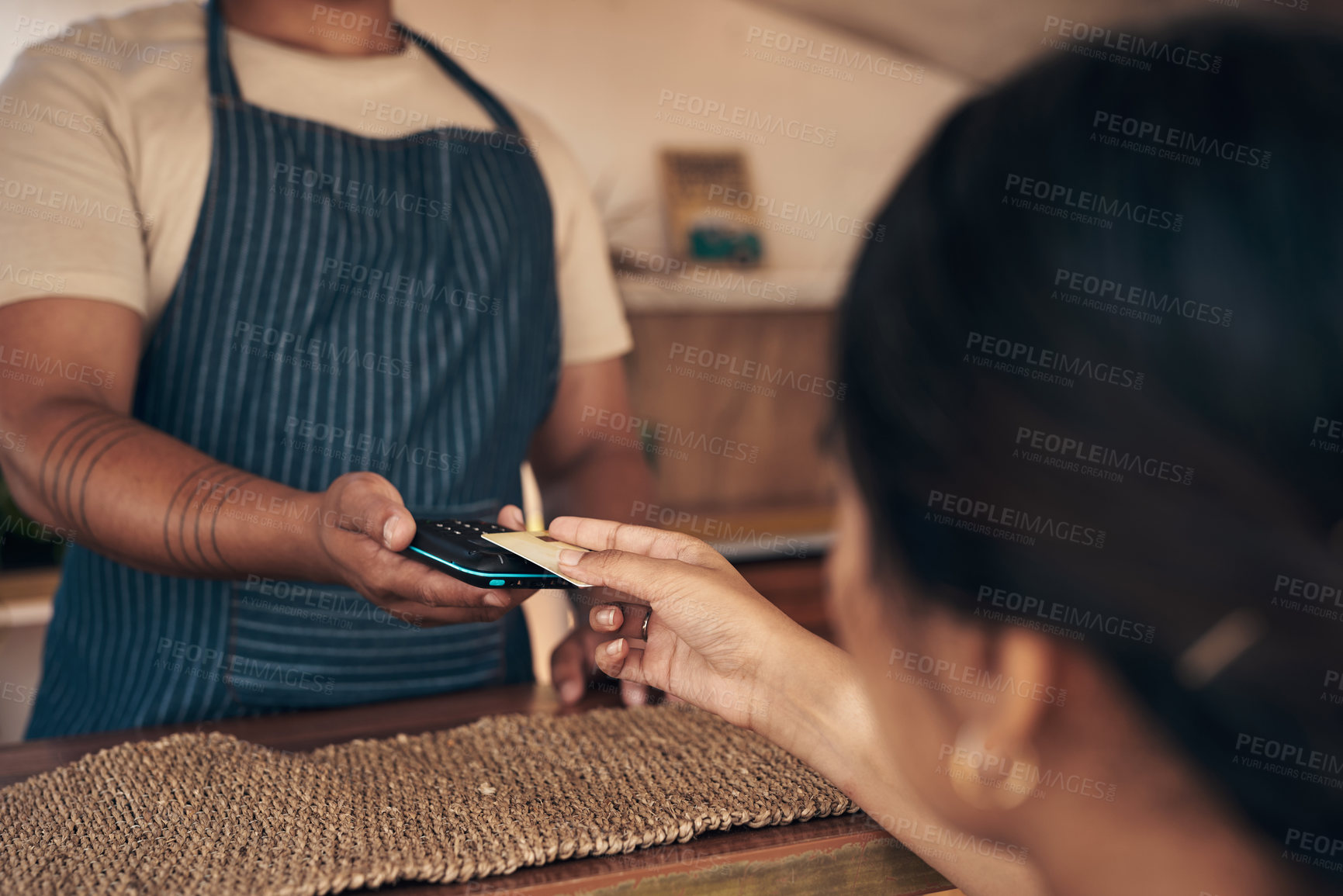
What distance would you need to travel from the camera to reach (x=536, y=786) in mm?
766

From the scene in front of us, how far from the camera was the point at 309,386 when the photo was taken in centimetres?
112

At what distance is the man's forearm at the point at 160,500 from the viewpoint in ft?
3.00

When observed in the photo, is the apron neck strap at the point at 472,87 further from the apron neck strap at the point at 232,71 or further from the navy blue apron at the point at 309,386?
the navy blue apron at the point at 309,386

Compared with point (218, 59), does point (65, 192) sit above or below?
below

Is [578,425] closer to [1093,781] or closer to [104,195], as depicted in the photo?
[104,195]

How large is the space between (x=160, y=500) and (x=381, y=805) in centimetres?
40

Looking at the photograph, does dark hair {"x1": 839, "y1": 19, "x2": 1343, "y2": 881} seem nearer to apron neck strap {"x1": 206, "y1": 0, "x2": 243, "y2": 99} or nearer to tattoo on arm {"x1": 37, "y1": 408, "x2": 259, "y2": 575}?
tattoo on arm {"x1": 37, "y1": 408, "x2": 259, "y2": 575}

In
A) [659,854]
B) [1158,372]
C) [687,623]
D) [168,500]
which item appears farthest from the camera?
[168,500]

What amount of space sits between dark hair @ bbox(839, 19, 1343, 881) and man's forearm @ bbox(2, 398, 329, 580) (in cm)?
67

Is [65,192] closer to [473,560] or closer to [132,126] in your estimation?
[132,126]

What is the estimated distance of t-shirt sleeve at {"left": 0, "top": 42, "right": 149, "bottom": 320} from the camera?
0.96 meters

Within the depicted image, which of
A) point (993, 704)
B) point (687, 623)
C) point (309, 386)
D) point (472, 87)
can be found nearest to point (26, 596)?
point (309, 386)

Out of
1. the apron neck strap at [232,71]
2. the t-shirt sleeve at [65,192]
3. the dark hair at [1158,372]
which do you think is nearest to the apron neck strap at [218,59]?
the apron neck strap at [232,71]

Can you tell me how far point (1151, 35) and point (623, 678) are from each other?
0.68 m
